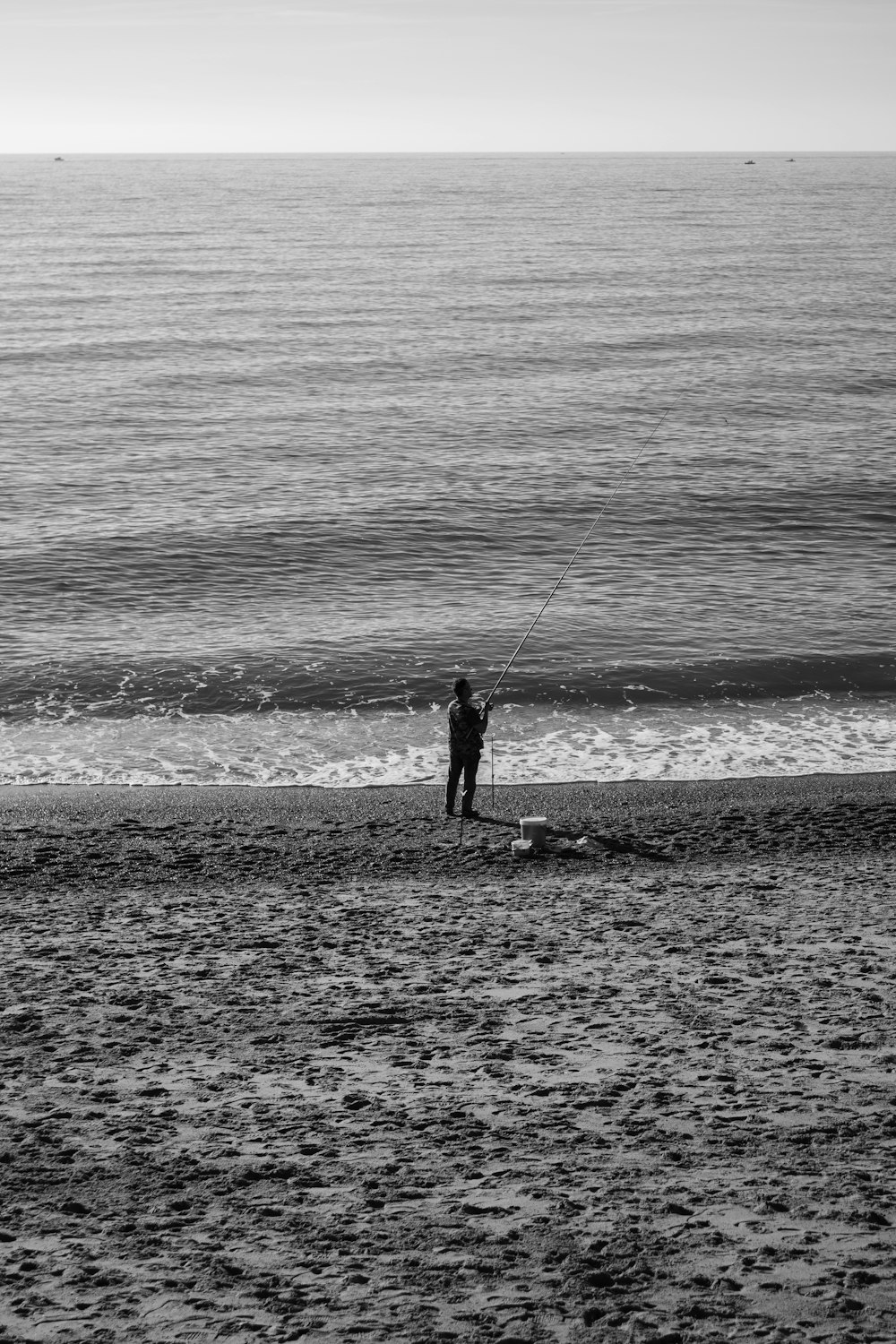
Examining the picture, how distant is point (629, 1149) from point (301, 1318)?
2.07m

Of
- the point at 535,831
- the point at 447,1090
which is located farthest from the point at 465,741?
the point at 447,1090

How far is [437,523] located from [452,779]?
43.5ft

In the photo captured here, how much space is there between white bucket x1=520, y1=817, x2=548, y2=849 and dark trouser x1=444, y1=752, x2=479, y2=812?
1.11 metres

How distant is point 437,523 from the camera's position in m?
26.1

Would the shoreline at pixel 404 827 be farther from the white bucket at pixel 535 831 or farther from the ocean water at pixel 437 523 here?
the ocean water at pixel 437 523

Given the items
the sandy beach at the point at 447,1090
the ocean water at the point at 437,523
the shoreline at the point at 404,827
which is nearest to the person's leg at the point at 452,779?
the shoreline at the point at 404,827

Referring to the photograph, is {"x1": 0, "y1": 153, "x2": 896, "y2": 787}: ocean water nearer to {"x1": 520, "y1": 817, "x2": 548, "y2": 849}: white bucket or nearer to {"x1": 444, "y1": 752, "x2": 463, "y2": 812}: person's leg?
{"x1": 444, "y1": 752, "x2": 463, "y2": 812}: person's leg

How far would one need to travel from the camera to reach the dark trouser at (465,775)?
43.5ft

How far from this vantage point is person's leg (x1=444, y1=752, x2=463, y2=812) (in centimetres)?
1334

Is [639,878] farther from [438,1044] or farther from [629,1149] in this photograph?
[629,1149]

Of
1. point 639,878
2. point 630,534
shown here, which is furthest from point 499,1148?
point 630,534

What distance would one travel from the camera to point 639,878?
11531mm

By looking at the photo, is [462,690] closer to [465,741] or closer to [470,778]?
[465,741]

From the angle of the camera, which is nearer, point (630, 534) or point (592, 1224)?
point (592, 1224)
